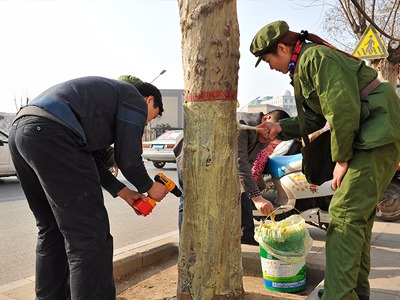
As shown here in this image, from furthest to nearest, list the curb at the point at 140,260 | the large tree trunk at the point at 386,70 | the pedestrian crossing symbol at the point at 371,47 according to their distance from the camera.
Result: the large tree trunk at the point at 386,70, the pedestrian crossing symbol at the point at 371,47, the curb at the point at 140,260

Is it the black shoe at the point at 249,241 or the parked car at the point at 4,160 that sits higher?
the black shoe at the point at 249,241

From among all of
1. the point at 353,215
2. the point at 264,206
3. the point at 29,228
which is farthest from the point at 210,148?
the point at 29,228

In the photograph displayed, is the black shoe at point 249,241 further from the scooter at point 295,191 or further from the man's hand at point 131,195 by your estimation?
the man's hand at point 131,195

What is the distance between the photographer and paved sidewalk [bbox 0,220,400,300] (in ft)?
10.1

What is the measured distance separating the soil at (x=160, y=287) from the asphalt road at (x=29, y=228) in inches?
48.3

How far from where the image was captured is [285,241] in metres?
3.21

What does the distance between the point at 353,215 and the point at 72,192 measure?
151 cm

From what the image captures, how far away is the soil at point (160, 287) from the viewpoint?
322 centimetres

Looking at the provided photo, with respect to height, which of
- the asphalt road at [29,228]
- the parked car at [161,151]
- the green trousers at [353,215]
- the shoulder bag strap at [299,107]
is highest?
the shoulder bag strap at [299,107]

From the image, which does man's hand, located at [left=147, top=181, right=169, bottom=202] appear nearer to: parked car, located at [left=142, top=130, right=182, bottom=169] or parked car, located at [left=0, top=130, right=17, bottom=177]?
parked car, located at [left=0, top=130, right=17, bottom=177]

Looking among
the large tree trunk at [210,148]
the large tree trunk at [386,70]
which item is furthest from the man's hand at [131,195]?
the large tree trunk at [386,70]

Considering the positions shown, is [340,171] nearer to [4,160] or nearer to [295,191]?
[295,191]

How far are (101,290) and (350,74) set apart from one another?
5.84 ft

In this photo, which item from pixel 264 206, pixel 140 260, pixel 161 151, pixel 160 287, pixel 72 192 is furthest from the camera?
pixel 161 151
